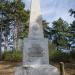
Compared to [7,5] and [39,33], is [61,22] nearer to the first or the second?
[7,5]

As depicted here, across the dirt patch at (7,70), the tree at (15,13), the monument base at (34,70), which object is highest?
the tree at (15,13)

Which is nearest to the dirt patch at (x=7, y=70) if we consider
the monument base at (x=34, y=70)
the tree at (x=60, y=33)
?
the monument base at (x=34, y=70)

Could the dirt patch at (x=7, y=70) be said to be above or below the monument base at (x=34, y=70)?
below

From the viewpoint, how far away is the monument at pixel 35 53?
992 cm

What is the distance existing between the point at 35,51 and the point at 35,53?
9 centimetres

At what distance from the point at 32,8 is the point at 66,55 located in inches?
446

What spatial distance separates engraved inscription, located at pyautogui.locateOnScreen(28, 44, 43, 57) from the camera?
10242mm

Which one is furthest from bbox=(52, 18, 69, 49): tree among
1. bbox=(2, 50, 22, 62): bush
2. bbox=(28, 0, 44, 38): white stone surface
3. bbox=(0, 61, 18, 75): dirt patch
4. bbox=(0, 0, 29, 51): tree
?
bbox=(28, 0, 44, 38): white stone surface

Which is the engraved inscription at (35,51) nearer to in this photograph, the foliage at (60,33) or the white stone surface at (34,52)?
the white stone surface at (34,52)

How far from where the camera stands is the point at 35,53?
1027 cm

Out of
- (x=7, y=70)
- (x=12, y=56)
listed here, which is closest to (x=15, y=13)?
(x=12, y=56)

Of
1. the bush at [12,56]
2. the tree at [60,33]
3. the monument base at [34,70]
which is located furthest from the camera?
the tree at [60,33]

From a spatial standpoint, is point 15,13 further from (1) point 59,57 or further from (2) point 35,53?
(2) point 35,53

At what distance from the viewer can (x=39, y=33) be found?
10.5m
